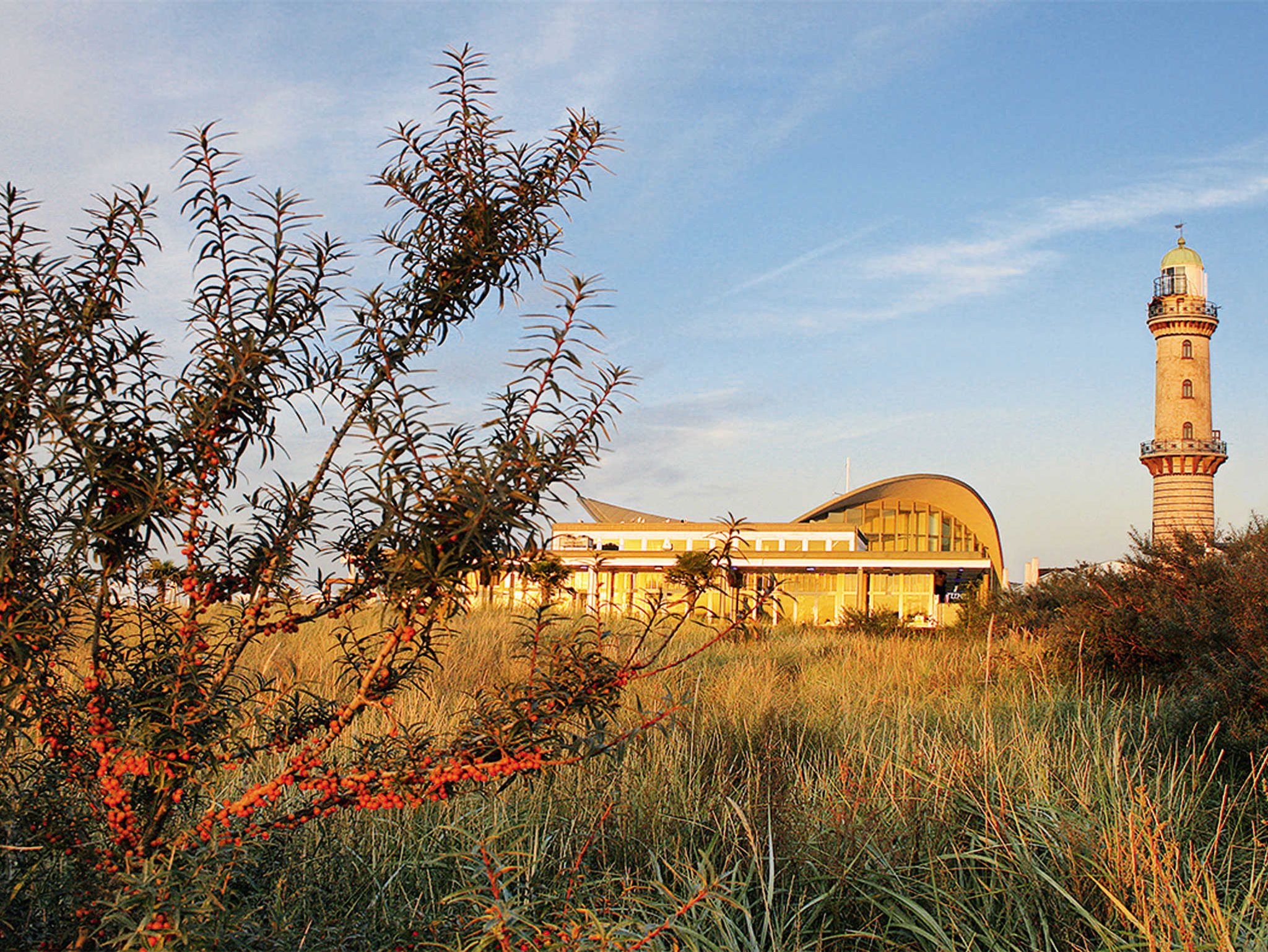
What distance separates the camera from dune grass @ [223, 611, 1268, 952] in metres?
3.00

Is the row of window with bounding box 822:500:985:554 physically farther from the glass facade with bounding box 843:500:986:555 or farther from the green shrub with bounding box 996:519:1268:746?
the green shrub with bounding box 996:519:1268:746

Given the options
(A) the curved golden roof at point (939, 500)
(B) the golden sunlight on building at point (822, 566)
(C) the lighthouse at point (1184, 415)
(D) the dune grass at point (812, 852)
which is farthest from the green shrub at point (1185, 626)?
(C) the lighthouse at point (1184, 415)

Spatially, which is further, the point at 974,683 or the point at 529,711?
the point at 974,683

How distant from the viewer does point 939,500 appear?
143ft

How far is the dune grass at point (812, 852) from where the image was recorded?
3.00m

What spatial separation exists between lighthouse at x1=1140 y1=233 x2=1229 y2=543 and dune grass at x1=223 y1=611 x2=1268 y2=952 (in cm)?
4584

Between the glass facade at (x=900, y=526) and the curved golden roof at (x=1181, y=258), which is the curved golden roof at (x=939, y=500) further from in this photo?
the curved golden roof at (x=1181, y=258)

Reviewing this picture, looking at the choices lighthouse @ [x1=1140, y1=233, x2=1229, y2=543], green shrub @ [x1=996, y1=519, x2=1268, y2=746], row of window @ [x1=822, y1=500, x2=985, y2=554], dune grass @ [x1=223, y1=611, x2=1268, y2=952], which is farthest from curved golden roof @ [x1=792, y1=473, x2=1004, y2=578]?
dune grass @ [x1=223, y1=611, x2=1268, y2=952]

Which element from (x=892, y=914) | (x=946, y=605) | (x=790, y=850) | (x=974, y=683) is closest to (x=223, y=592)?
(x=892, y=914)

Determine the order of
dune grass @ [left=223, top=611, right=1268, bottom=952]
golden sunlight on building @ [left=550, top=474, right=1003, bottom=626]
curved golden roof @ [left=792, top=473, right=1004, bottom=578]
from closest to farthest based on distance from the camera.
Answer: dune grass @ [left=223, top=611, right=1268, bottom=952] < golden sunlight on building @ [left=550, top=474, right=1003, bottom=626] < curved golden roof @ [left=792, top=473, right=1004, bottom=578]

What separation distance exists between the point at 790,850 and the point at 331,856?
5.77 feet

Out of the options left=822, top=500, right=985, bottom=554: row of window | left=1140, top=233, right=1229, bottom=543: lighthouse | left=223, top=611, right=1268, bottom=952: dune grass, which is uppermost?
left=1140, top=233, right=1229, bottom=543: lighthouse

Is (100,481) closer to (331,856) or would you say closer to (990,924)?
(331,856)

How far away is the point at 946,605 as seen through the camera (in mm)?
30109
